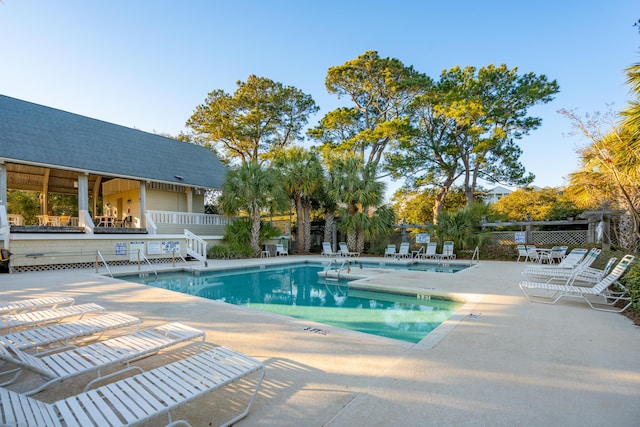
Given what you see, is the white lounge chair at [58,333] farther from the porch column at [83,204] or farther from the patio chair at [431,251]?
the patio chair at [431,251]

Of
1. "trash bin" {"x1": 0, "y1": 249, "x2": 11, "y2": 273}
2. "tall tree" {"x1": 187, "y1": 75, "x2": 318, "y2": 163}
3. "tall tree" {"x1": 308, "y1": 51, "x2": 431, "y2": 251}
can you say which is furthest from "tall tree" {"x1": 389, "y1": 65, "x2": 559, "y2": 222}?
"trash bin" {"x1": 0, "y1": 249, "x2": 11, "y2": 273}

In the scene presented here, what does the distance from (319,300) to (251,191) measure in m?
9.10

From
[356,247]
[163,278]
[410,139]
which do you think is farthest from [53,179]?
[410,139]

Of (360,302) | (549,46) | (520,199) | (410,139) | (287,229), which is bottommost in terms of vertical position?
(360,302)

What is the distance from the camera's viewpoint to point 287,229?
2172 centimetres

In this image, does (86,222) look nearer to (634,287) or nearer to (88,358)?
(88,358)

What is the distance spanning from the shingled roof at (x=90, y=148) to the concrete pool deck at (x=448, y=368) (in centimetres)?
1071

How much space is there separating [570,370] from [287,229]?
19.1 meters

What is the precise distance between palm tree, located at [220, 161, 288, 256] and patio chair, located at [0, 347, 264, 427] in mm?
13703

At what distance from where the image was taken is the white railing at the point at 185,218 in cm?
1585

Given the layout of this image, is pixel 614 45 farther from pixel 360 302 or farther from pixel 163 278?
pixel 163 278

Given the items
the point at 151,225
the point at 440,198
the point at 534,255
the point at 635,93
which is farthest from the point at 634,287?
the point at 440,198

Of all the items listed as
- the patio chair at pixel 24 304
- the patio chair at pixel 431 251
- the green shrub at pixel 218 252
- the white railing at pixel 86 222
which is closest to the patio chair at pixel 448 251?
the patio chair at pixel 431 251

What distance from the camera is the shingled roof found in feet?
42.3
